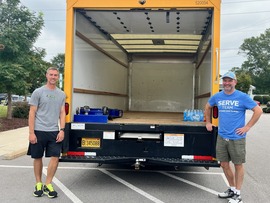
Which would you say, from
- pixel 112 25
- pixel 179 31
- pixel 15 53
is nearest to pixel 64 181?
pixel 112 25

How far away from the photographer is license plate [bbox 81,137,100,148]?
5.37 metres

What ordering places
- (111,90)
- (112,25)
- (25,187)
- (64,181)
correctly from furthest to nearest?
(111,90), (112,25), (64,181), (25,187)

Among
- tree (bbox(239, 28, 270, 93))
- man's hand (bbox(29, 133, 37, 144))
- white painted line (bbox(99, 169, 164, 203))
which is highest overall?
tree (bbox(239, 28, 270, 93))

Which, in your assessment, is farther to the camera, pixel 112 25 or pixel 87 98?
pixel 112 25

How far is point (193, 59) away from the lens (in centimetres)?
1106

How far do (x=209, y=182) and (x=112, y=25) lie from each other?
3.76 meters

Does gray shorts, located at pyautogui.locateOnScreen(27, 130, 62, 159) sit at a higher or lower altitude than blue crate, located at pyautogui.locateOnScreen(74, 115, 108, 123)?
lower

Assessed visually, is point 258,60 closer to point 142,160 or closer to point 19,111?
point 19,111

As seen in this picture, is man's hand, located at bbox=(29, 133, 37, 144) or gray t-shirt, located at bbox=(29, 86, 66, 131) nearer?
man's hand, located at bbox=(29, 133, 37, 144)


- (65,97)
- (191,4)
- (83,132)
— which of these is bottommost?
(83,132)

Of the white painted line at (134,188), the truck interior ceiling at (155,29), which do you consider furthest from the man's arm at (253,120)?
the truck interior ceiling at (155,29)

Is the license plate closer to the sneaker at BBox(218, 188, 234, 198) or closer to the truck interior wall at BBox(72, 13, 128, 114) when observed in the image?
the truck interior wall at BBox(72, 13, 128, 114)

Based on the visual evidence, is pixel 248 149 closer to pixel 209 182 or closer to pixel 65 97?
pixel 209 182

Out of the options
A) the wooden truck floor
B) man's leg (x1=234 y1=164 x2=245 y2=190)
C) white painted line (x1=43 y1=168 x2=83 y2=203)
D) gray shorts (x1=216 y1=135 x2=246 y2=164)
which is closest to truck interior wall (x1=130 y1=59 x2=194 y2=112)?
the wooden truck floor
